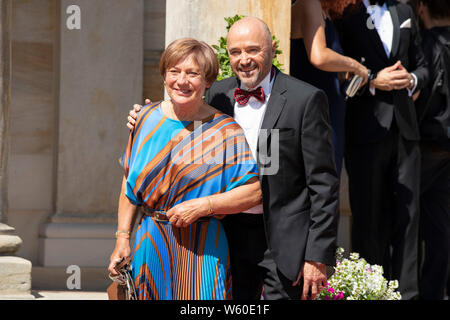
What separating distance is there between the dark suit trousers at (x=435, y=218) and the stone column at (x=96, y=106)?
A: 103 inches

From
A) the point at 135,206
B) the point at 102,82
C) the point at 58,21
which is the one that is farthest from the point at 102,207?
the point at 135,206

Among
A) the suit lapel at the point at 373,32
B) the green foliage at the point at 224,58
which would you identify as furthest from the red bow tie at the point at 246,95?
the suit lapel at the point at 373,32

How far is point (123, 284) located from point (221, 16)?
2.25m

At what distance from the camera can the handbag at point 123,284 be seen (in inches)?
159

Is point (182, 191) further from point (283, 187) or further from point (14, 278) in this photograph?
point (14, 278)

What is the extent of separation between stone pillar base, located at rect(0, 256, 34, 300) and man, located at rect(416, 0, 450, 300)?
3093 millimetres

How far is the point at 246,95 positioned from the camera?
4.38 m

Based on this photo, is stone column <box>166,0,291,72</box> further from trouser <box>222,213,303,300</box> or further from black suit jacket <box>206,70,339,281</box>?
trouser <box>222,213,303,300</box>

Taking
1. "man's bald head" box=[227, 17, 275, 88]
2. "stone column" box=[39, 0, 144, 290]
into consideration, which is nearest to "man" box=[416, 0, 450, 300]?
"stone column" box=[39, 0, 144, 290]

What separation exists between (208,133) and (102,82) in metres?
3.76

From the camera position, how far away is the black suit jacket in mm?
4203

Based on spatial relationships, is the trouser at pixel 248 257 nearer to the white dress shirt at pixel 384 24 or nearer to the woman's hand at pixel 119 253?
the woman's hand at pixel 119 253
